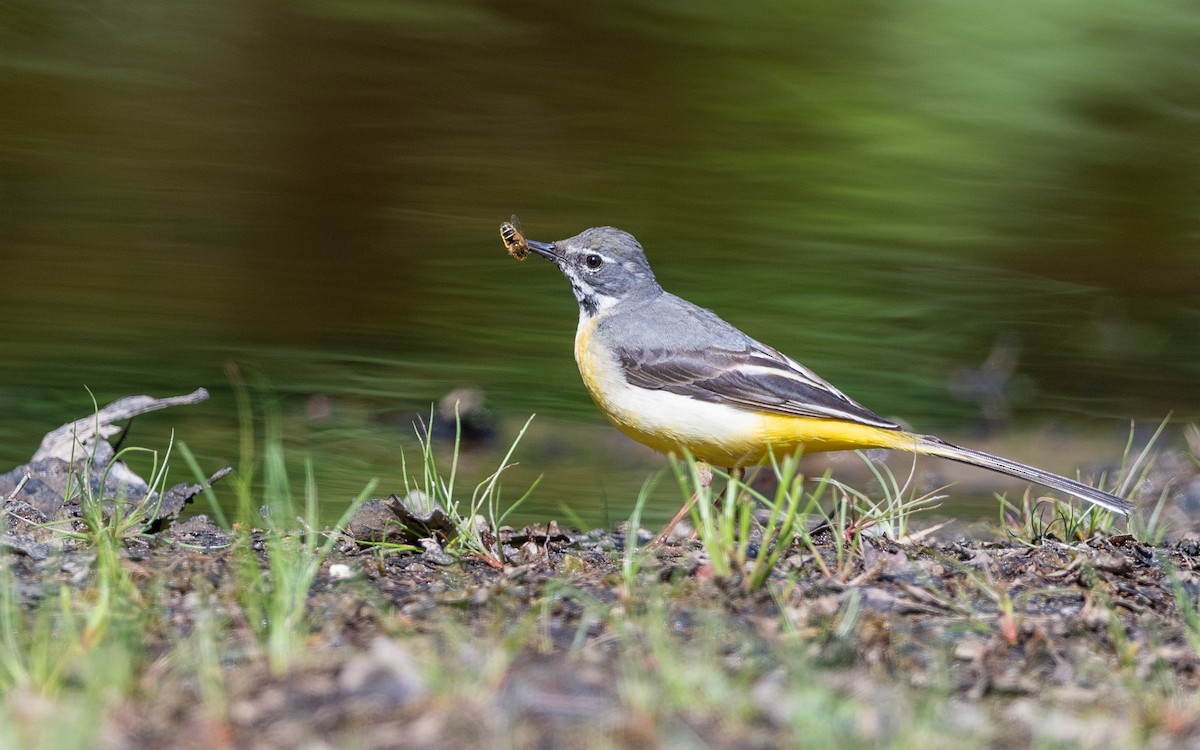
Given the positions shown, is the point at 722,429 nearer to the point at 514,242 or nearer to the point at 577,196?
the point at 514,242

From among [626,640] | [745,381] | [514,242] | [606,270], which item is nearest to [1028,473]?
[745,381]

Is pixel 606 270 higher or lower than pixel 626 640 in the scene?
higher

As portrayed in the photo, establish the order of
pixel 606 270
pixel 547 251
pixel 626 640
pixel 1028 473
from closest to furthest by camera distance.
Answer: pixel 626 640 < pixel 1028 473 < pixel 606 270 < pixel 547 251

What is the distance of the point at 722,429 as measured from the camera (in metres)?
5.68

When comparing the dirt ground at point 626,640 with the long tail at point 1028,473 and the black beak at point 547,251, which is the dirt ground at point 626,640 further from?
the black beak at point 547,251

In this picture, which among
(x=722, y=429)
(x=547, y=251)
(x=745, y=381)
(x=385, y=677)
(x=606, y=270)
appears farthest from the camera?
(x=547, y=251)

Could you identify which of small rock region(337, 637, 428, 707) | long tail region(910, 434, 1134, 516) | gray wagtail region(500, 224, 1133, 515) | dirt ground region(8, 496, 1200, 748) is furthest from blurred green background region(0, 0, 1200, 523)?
small rock region(337, 637, 428, 707)

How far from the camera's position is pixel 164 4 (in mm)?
15789

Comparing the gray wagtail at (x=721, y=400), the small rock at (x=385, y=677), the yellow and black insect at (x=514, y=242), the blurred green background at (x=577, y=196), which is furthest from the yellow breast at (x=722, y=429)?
the blurred green background at (x=577, y=196)

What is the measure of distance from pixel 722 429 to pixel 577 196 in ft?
25.9

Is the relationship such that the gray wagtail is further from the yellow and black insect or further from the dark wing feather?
the yellow and black insect

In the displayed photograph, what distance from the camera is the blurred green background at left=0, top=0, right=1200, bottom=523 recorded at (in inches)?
425

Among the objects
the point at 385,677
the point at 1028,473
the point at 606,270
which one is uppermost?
the point at 606,270

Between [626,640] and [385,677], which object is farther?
[626,640]
